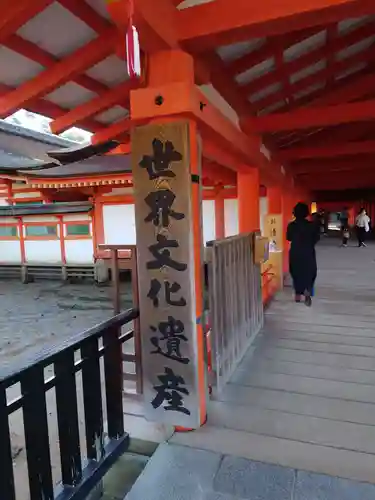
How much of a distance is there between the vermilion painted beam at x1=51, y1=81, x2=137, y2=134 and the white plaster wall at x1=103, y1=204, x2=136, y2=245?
8069 millimetres

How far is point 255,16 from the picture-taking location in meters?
2.01

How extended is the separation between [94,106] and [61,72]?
2.48ft

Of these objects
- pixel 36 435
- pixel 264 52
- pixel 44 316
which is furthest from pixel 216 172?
pixel 36 435

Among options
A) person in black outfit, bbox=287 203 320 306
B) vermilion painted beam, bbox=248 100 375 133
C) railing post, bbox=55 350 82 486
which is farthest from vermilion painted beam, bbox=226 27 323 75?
railing post, bbox=55 350 82 486

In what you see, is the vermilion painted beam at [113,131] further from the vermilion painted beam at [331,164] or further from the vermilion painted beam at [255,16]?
the vermilion painted beam at [331,164]

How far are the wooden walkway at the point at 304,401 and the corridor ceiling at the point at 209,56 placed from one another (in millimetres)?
2515

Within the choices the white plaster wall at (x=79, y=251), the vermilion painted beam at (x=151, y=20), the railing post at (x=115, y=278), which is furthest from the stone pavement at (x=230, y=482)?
the white plaster wall at (x=79, y=251)

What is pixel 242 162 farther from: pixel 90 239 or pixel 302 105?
pixel 90 239

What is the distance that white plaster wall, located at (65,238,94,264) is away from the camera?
1252 cm

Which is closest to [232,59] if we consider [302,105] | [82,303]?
[302,105]

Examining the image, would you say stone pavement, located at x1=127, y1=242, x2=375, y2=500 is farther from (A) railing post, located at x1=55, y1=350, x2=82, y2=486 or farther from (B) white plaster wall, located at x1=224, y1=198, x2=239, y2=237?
(B) white plaster wall, located at x1=224, y1=198, x2=239, y2=237

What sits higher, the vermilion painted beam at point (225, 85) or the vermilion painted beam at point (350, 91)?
the vermilion painted beam at point (350, 91)

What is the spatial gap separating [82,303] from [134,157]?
860 cm

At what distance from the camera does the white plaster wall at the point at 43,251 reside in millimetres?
13016
